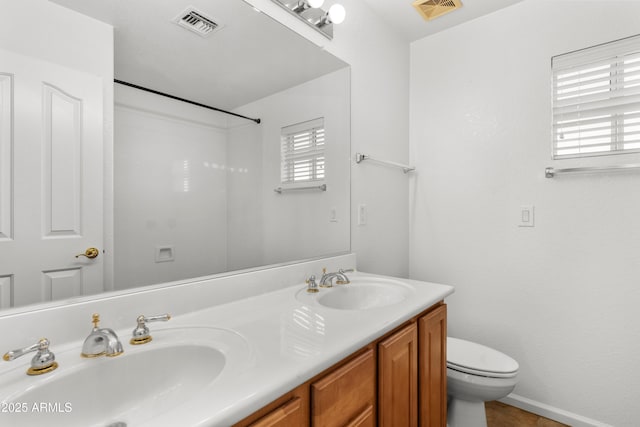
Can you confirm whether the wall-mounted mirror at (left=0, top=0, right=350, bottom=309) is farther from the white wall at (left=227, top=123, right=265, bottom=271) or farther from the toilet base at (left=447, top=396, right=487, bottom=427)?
the toilet base at (left=447, top=396, right=487, bottom=427)

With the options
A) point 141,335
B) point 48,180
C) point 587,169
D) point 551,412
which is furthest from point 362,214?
point 551,412

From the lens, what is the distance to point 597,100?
1.59 metres

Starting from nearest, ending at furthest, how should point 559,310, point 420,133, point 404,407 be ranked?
point 404,407, point 559,310, point 420,133

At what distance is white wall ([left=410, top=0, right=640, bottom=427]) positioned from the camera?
1547mm

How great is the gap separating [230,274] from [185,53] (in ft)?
2.56

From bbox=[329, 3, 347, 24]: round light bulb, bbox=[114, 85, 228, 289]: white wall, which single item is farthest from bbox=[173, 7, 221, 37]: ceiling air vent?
bbox=[329, 3, 347, 24]: round light bulb

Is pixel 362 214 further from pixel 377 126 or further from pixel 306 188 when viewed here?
pixel 377 126

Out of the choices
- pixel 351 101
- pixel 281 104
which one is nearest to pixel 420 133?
pixel 351 101

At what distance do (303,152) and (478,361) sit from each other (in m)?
1.36

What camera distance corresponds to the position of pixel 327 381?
70cm

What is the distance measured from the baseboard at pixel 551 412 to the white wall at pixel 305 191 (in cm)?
136

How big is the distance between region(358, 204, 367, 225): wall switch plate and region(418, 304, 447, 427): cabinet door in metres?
0.67

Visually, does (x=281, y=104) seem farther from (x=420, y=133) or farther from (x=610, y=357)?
(x=610, y=357)

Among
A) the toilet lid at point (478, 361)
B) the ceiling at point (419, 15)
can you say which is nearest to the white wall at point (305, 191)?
the ceiling at point (419, 15)
